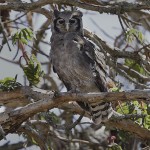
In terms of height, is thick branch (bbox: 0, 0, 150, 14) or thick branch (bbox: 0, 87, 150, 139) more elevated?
thick branch (bbox: 0, 0, 150, 14)

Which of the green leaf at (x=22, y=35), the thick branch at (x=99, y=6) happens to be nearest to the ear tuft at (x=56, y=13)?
the thick branch at (x=99, y=6)

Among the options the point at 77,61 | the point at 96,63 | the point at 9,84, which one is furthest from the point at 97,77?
the point at 9,84

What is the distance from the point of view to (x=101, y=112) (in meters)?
5.26

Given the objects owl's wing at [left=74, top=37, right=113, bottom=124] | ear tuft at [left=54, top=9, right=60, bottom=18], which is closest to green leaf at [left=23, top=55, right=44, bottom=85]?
owl's wing at [left=74, top=37, right=113, bottom=124]

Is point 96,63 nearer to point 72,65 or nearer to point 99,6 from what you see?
point 72,65

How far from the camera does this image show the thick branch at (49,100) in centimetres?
428

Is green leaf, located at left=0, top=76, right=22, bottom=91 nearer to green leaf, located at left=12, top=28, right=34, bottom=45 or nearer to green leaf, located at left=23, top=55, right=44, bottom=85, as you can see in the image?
green leaf, located at left=23, top=55, right=44, bottom=85

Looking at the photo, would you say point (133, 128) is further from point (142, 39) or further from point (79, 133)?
point (79, 133)

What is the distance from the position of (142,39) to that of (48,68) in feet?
6.99

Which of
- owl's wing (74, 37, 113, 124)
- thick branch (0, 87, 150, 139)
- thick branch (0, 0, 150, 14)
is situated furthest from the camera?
owl's wing (74, 37, 113, 124)

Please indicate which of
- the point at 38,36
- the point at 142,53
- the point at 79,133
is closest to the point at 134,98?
the point at 142,53

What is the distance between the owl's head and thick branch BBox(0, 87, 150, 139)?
2.30ft

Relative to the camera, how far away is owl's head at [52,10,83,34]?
5398 mm

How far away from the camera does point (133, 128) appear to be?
5.24 metres
